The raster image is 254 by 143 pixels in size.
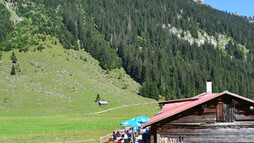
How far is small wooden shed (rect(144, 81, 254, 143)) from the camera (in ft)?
51.9

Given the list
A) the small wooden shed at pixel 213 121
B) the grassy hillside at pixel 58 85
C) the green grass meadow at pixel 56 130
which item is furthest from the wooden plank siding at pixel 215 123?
the grassy hillside at pixel 58 85

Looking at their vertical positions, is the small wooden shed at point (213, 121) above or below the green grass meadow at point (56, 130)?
above

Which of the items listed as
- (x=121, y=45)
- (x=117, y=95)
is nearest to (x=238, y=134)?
(x=117, y=95)

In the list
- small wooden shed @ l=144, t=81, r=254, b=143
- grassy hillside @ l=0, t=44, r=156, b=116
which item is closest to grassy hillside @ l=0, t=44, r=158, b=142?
grassy hillside @ l=0, t=44, r=156, b=116

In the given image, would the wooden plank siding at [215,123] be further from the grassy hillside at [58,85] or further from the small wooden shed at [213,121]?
the grassy hillside at [58,85]

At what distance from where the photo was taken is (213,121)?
52.4 ft

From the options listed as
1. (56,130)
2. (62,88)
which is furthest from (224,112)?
(62,88)

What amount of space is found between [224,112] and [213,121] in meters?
0.82

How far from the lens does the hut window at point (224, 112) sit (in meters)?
15.9

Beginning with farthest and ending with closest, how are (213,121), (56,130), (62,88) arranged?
1. (62,88)
2. (56,130)
3. (213,121)

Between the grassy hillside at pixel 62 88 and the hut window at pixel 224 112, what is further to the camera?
the grassy hillside at pixel 62 88

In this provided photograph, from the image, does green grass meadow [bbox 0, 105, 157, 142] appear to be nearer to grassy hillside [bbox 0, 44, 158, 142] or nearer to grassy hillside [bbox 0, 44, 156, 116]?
grassy hillside [bbox 0, 44, 158, 142]

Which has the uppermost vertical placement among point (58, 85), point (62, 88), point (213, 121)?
point (58, 85)

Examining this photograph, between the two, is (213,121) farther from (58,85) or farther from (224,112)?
(58,85)
